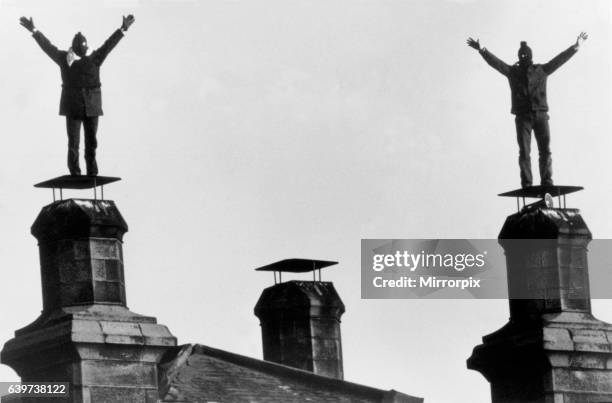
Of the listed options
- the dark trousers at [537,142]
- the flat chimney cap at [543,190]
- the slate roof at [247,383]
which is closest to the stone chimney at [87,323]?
the slate roof at [247,383]

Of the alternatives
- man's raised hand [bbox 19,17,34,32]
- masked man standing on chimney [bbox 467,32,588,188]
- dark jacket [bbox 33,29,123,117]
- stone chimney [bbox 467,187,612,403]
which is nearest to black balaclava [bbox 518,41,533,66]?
masked man standing on chimney [bbox 467,32,588,188]

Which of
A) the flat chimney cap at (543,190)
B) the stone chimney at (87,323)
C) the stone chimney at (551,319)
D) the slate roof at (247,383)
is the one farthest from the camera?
the flat chimney cap at (543,190)

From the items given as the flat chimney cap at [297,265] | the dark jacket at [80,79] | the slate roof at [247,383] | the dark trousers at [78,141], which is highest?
the dark jacket at [80,79]

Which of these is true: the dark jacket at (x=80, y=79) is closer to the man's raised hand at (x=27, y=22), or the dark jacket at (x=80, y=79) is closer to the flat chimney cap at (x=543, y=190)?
the man's raised hand at (x=27, y=22)

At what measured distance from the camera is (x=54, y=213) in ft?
172

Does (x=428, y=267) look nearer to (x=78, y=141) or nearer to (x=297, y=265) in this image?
(x=297, y=265)

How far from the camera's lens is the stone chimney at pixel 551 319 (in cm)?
5497

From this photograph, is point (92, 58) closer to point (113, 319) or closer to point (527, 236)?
point (113, 319)

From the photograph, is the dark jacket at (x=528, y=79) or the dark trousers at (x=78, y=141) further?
the dark jacket at (x=528, y=79)

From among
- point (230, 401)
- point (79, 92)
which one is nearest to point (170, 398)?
point (230, 401)

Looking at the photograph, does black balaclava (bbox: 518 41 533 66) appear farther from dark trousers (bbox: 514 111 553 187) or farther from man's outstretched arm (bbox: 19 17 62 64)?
man's outstretched arm (bbox: 19 17 62 64)

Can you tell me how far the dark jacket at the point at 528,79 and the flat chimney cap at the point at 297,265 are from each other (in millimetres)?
5416

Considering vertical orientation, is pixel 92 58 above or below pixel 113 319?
above

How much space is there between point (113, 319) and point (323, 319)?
26.4ft
